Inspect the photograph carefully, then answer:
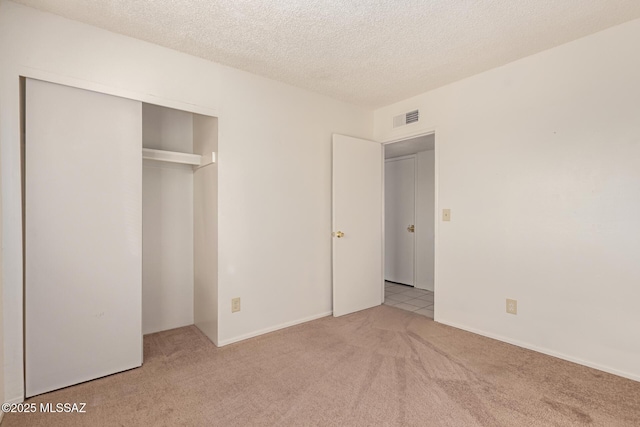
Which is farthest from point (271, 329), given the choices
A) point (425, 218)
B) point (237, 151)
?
point (425, 218)

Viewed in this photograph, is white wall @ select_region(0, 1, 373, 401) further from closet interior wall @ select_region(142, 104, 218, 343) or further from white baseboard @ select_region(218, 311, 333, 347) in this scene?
closet interior wall @ select_region(142, 104, 218, 343)

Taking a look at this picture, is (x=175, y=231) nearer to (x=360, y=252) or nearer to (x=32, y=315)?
(x=32, y=315)

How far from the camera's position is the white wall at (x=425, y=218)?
465cm

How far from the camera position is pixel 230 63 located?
2666 mm

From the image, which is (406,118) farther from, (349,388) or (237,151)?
(349,388)

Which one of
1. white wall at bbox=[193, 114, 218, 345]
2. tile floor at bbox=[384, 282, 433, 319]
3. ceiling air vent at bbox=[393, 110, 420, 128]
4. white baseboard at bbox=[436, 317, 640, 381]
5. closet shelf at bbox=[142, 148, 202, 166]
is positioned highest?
ceiling air vent at bbox=[393, 110, 420, 128]

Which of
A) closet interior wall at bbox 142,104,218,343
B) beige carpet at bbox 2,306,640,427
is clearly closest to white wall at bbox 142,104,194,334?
closet interior wall at bbox 142,104,218,343

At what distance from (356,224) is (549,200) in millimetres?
1775

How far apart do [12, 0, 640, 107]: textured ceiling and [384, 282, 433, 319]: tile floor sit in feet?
8.29

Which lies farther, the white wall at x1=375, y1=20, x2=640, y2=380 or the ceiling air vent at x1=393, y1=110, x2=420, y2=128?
the ceiling air vent at x1=393, y1=110, x2=420, y2=128

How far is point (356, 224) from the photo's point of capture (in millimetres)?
3555

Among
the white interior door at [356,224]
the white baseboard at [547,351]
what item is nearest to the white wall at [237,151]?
the white interior door at [356,224]

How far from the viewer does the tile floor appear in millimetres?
3672

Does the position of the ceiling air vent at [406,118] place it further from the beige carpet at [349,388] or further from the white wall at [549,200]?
the beige carpet at [349,388]
